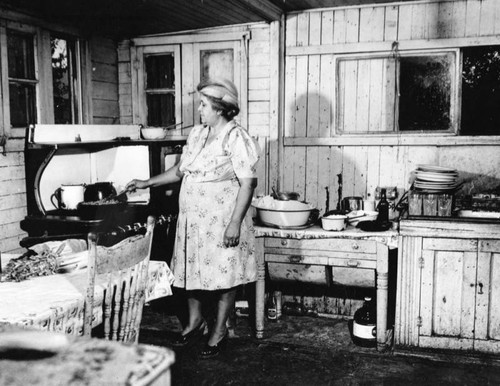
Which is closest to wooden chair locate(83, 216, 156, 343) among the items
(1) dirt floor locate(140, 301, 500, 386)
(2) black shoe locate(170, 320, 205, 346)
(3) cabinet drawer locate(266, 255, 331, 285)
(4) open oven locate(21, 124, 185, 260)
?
(1) dirt floor locate(140, 301, 500, 386)

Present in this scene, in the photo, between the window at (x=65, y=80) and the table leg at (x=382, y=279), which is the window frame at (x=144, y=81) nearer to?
the window at (x=65, y=80)

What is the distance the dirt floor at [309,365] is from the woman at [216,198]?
59cm

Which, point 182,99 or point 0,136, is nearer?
point 0,136

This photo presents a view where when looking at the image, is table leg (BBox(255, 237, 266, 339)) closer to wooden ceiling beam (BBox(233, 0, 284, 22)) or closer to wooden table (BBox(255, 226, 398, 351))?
wooden table (BBox(255, 226, 398, 351))

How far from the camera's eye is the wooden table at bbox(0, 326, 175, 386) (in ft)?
3.91

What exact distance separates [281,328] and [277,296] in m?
0.41

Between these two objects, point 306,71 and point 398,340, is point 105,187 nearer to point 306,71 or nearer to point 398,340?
point 306,71

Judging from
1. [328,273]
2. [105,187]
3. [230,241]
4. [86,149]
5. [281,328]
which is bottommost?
[281,328]

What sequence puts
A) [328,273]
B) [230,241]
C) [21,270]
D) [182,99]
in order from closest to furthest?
[21,270]
[230,241]
[328,273]
[182,99]

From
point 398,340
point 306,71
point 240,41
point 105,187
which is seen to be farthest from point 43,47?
point 398,340

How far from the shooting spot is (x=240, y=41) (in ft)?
18.4

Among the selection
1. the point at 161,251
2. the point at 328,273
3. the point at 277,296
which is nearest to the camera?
the point at 328,273

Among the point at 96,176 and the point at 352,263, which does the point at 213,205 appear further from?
the point at 96,176

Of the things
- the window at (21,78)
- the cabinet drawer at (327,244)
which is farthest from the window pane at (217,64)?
the cabinet drawer at (327,244)
